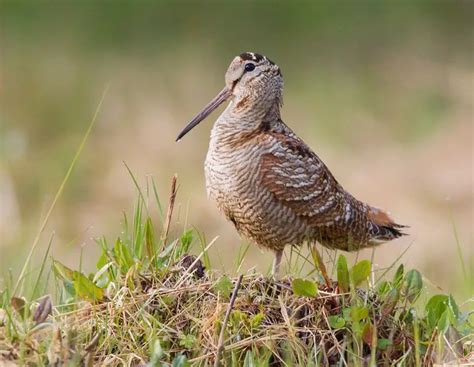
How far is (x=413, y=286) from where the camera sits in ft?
Result: 18.4

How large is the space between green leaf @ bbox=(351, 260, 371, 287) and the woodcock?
2.82 feet

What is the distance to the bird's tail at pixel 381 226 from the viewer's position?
6.73 meters

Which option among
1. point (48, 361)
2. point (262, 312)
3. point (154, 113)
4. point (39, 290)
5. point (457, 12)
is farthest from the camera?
point (457, 12)

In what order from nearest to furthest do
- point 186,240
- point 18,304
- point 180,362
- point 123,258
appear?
point 180,362, point 18,304, point 123,258, point 186,240

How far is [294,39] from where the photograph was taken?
44.0ft

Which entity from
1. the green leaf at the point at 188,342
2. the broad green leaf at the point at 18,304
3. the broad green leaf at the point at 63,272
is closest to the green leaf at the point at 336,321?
the green leaf at the point at 188,342

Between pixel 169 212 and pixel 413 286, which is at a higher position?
pixel 413 286

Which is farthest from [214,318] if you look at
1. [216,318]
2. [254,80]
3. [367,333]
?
[254,80]

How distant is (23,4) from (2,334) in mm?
8522

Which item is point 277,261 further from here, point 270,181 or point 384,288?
point 384,288

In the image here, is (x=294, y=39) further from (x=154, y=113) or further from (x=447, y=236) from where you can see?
(x=447, y=236)

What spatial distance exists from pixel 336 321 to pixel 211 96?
23.6ft

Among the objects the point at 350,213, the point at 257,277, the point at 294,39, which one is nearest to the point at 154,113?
the point at 294,39

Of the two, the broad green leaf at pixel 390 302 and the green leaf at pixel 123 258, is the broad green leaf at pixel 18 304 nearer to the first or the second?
the green leaf at pixel 123 258
